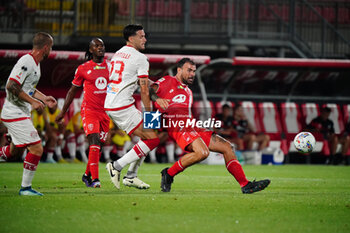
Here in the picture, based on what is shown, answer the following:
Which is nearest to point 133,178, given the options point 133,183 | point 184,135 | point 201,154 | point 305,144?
point 133,183

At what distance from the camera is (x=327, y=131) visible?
20344 mm

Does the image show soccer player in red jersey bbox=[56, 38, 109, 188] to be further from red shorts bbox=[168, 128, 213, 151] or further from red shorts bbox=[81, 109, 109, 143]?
red shorts bbox=[168, 128, 213, 151]

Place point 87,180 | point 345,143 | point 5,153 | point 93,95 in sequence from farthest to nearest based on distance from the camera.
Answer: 1. point 345,143
2. point 93,95
3. point 87,180
4. point 5,153

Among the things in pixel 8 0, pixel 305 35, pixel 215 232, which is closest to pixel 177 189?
pixel 215 232

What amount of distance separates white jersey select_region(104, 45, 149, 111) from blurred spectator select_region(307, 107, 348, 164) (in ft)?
38.8

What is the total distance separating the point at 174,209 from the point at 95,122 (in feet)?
11.5

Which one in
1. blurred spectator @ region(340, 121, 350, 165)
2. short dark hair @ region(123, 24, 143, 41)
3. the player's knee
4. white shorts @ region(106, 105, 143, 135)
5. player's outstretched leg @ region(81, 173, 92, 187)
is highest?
short dark hair @ region(123, 24, 143, 41)

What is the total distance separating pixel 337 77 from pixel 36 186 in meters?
14.3

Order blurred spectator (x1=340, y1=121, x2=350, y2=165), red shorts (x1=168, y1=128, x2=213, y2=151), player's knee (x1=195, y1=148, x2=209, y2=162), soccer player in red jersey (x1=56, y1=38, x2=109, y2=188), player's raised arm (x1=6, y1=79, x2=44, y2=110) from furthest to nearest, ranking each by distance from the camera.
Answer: blurred spectator (x1=340, y1=121, x2=350, y2=165)
soccer player in red jersey (x1=56, y1=38, x2=109, y2=188)
red shorts (x1=168, y1=128, x2=213, y2=151)
player's knee (x1=195, y1=148, x2=209, y2=162)
player's raised arm (x1=6, y1=79, x2=44, y2=110)

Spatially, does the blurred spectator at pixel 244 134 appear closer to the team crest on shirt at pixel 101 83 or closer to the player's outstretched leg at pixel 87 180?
the team crest on shirt at pixel 101 83

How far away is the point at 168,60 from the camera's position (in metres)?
19.0

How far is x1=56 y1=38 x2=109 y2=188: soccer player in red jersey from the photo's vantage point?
414 inches

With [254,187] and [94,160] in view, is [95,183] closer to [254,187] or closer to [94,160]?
[94,160]

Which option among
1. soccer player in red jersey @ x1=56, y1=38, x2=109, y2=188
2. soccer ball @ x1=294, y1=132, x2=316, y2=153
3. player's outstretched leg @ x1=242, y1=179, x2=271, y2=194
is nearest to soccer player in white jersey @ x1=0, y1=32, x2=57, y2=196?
soccer player in red jersey @ x1=56, y1=38, x2=109, y2=188
